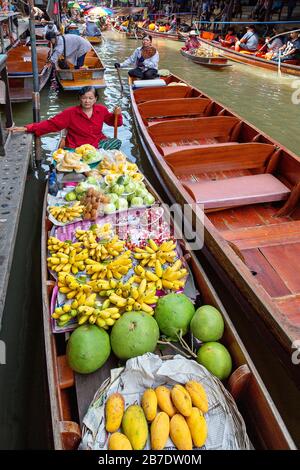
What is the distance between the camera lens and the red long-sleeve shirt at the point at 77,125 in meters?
4.38

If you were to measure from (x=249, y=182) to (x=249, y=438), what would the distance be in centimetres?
297

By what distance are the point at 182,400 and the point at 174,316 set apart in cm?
61

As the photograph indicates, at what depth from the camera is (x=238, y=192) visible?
3982 mm

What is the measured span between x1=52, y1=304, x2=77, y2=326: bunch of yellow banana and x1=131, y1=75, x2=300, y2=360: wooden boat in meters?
1.29

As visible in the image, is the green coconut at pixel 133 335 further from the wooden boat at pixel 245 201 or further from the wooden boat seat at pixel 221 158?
the wooden boat seat at pixel 221 158

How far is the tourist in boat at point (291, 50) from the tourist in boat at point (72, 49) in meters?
8.24

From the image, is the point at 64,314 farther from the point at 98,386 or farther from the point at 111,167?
the point at 111,167

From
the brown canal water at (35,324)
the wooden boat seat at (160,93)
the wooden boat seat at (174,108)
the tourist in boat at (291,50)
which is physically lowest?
the brown canal water at (35,324)

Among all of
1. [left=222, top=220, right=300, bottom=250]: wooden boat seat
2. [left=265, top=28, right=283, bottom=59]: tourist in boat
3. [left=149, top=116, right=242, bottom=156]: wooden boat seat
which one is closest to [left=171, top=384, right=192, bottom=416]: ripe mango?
[left=222, top=220, right=300, bottom=250]: wooden boat seat

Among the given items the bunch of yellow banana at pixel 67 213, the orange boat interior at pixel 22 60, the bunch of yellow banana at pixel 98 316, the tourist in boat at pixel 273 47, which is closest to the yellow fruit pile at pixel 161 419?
the bunch of yellow banana at pixel 98 316

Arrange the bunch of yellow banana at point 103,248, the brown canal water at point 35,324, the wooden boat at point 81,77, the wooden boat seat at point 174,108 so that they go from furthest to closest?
the wooden boat at point 81,77 → the wooden boat seat at point 174,108 → the bunch of yellow banana at point 103,248 → the brown canal water at point 35,324

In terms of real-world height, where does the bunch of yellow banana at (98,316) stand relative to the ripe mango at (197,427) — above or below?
above

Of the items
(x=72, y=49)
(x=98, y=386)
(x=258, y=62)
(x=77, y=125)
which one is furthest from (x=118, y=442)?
(x=258, y=62)

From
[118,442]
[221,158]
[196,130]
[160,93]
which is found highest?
[160,93]
